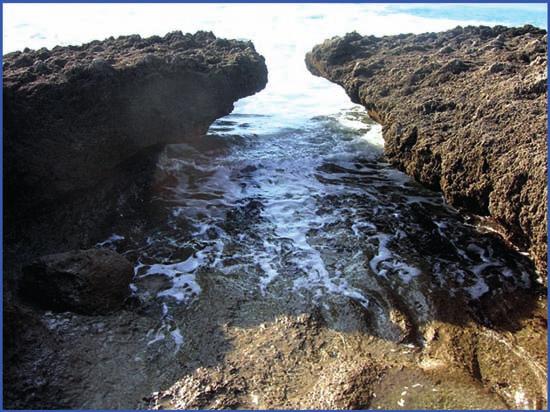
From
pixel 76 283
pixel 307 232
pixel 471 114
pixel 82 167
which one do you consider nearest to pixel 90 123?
pixel 82 167

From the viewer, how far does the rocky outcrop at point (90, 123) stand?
3975mm

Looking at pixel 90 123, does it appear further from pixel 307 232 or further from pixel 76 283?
pixel 307 232

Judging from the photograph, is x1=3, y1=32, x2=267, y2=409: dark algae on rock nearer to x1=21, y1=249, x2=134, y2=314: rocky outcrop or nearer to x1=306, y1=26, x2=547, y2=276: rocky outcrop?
x1=21, y1=249, x2=134, y2=314: rocky outcrop

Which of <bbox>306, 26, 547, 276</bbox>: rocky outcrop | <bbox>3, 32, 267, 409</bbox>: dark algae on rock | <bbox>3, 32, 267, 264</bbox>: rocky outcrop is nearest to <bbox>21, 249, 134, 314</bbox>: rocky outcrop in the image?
<bbox>3, 32, 267, 409</bbox>: dark algae on rock

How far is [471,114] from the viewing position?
430 cm

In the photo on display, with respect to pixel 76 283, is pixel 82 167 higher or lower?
higher

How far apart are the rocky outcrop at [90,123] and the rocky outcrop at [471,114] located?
175 centimetres

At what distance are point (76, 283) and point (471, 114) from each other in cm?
342

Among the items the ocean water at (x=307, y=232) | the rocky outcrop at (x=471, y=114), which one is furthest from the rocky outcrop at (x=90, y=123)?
the rocky outcrop at (x=471, y=114)

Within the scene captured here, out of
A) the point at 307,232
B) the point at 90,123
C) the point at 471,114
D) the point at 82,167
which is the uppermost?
the point at 471,114

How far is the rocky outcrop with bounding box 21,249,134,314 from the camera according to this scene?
3.43 metres

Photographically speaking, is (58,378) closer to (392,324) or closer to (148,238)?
→ (148,238)

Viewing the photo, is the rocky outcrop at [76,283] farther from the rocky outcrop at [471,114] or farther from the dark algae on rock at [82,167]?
the rocky outcrop at [471,114]

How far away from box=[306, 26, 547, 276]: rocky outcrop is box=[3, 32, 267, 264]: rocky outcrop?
1.75 m
